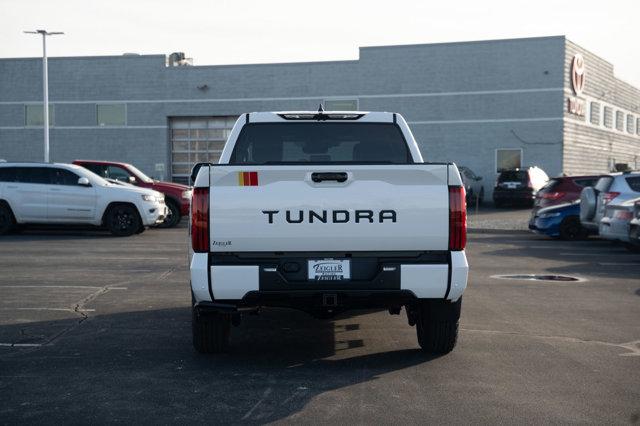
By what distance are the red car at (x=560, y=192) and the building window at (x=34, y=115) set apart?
30.9 m

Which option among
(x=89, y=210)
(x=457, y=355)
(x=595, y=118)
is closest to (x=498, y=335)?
(x=457, y=355)

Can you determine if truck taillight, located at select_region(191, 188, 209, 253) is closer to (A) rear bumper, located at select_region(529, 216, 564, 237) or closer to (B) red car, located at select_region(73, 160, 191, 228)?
(A) rear bumper, located at select_region(529, 216, 564, 237)

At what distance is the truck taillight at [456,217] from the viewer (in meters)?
6.26

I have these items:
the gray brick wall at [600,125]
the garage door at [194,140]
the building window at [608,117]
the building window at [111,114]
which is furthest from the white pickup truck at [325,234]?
the building window at [608,117]

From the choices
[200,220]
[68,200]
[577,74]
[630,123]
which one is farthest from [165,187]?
[630,123]

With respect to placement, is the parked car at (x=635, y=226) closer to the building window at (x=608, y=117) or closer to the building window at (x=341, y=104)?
the building window at (x=341, y=104)

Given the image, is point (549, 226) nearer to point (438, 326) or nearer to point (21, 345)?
point (438, 326)

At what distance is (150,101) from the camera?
43.9 m

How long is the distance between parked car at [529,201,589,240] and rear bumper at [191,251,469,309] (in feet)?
46.9

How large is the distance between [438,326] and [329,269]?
1.22 metres

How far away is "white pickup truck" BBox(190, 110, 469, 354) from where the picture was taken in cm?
621

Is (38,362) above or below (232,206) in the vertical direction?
below

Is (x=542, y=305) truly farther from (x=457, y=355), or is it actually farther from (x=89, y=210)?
(x=89, y=210)

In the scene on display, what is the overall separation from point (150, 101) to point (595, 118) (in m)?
23.3
